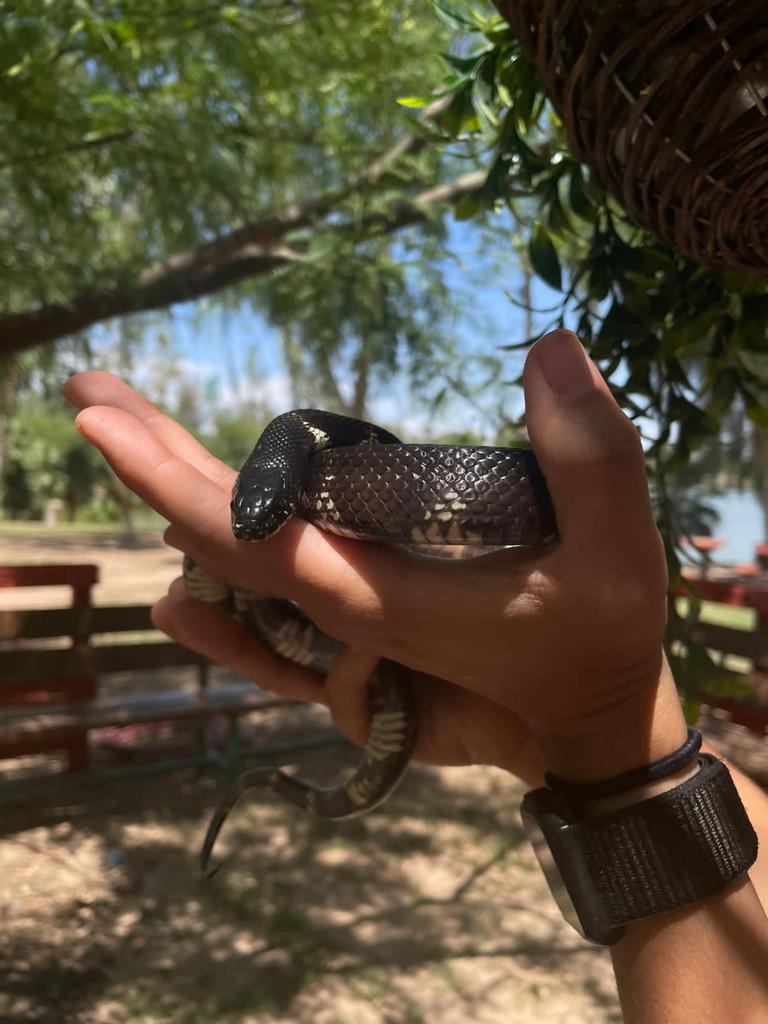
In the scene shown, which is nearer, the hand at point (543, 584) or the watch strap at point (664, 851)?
the hand at point (543, 584)

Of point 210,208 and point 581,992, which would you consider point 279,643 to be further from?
point 210,208

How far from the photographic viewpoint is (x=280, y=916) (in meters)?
3.63

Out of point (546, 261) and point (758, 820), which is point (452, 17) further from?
point (758, 820)

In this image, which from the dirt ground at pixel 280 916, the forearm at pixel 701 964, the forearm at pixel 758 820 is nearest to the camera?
the forearm at pixel 701 964

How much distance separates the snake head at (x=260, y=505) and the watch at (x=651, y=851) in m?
0.61

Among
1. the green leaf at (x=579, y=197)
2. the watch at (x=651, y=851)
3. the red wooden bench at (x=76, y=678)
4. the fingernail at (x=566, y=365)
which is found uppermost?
the green leaf at (x=579, y=197)

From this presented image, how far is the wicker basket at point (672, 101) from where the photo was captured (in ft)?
2.66

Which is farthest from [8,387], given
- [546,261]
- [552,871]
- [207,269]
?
[552,871]

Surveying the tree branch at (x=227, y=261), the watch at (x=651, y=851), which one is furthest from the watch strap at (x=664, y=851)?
the tree branch at (x=227, y=261)

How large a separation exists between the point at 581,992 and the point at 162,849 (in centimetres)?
242

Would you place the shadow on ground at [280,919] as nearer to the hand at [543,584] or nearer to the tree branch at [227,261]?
the hand at [543,584]

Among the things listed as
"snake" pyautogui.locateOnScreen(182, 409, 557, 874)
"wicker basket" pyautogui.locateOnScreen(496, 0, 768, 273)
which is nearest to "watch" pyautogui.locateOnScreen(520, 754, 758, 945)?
"snake" pyautogui.locateOnScreen(182, 409, 557, 874)

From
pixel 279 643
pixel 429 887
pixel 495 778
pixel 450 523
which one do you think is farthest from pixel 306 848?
pixel 450 523

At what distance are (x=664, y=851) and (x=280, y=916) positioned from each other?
10.3ft
